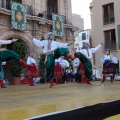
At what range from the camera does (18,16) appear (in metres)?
13.6

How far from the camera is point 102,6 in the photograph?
73.2ft

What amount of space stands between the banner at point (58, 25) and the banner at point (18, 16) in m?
2.48

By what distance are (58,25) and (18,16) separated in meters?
3.15

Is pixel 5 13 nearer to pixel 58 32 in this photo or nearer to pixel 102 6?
pixel 58 32

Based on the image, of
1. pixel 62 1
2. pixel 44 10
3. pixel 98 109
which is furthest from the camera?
pixel 62 1

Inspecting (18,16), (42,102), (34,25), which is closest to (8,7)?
(18,16)

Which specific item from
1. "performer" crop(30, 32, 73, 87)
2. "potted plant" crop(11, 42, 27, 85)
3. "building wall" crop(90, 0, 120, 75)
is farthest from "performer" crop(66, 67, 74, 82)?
"performer" crop(30, 32, 73, 87)

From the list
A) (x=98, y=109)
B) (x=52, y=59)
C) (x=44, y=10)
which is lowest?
A: (x=98, y=109)

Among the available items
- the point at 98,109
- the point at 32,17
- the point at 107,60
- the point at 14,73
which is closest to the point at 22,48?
the point at 14,73

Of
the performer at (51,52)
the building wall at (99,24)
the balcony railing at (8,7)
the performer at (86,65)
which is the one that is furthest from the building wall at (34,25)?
the performer at (51,52)

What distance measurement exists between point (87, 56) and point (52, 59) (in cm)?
206

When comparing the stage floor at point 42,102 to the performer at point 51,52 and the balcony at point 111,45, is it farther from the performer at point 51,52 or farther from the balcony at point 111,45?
the balcony at point 111,45

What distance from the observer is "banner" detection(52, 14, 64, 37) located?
1582 cm

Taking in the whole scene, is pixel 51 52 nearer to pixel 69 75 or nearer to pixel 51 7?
pixel 69 75
